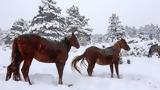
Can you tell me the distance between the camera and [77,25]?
3984 cm

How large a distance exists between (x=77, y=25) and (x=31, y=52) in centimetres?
3143

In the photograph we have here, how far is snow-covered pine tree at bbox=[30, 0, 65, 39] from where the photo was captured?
2989 cm

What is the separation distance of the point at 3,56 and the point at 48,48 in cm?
727

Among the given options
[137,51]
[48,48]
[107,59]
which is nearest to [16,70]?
[48,48]

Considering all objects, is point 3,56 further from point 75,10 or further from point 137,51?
point 75,10

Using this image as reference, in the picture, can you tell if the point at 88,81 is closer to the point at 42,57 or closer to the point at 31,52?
the point at 42,57

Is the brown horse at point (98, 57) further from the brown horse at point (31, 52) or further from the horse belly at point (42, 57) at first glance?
the horse belly at point (42, 57)

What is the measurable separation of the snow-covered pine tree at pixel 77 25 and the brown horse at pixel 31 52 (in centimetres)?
2969

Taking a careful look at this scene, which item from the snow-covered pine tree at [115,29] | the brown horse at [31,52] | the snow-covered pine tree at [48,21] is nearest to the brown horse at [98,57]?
the brown horse at [31,52]

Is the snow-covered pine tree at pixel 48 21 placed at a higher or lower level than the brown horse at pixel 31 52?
higher

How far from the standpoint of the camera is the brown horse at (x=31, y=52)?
27.9 feet

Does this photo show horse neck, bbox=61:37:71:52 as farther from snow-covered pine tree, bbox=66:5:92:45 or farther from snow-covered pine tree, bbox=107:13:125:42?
snow-covered pine tree, bbox=107:13:125:42

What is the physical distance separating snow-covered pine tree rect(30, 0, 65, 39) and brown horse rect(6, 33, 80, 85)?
20.0 meters

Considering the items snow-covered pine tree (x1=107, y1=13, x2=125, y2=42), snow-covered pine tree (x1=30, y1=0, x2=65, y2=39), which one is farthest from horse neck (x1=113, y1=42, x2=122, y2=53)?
snow-covered pine tree (x1=107, y1=13, x2=125, y2=42)
